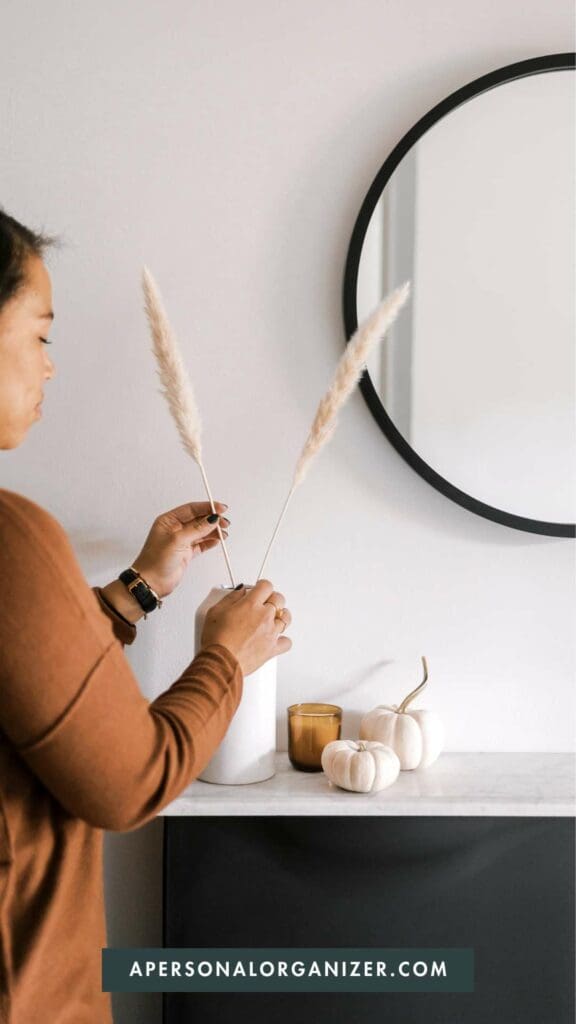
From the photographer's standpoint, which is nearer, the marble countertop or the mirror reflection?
the marble countertop

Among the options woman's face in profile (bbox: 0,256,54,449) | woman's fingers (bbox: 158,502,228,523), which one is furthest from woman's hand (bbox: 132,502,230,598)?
woman's face in profile (bbox: 0,256,54,449)

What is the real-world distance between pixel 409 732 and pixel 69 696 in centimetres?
58

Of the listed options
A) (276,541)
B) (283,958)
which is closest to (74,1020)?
(283,958)

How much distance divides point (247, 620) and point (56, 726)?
27 cm

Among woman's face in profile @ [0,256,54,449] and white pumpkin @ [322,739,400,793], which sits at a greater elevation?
woman's face in profile @ [0,256,54,449]

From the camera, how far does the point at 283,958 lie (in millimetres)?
1110

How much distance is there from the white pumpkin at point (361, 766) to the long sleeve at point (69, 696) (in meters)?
0.37

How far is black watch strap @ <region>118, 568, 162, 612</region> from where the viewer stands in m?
1.13

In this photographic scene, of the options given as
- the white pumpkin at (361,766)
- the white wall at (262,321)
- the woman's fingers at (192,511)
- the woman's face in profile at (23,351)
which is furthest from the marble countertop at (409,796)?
the woman's face in profile at (23,351)

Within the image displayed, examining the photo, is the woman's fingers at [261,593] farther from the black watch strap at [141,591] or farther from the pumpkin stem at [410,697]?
the pumpkin stem at [410,697]

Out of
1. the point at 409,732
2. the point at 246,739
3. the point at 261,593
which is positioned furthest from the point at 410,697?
the point at 261,593

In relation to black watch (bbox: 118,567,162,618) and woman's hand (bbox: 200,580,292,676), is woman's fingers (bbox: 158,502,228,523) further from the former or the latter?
woman's hand (bbox: 200,580,292,676)

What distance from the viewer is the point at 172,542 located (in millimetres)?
1148

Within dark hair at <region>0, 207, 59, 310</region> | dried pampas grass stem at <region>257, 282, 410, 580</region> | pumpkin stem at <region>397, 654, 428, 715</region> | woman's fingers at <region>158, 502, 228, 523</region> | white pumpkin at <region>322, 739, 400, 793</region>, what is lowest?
white pumpkin at <region>322, 739, 400, 793</region>
